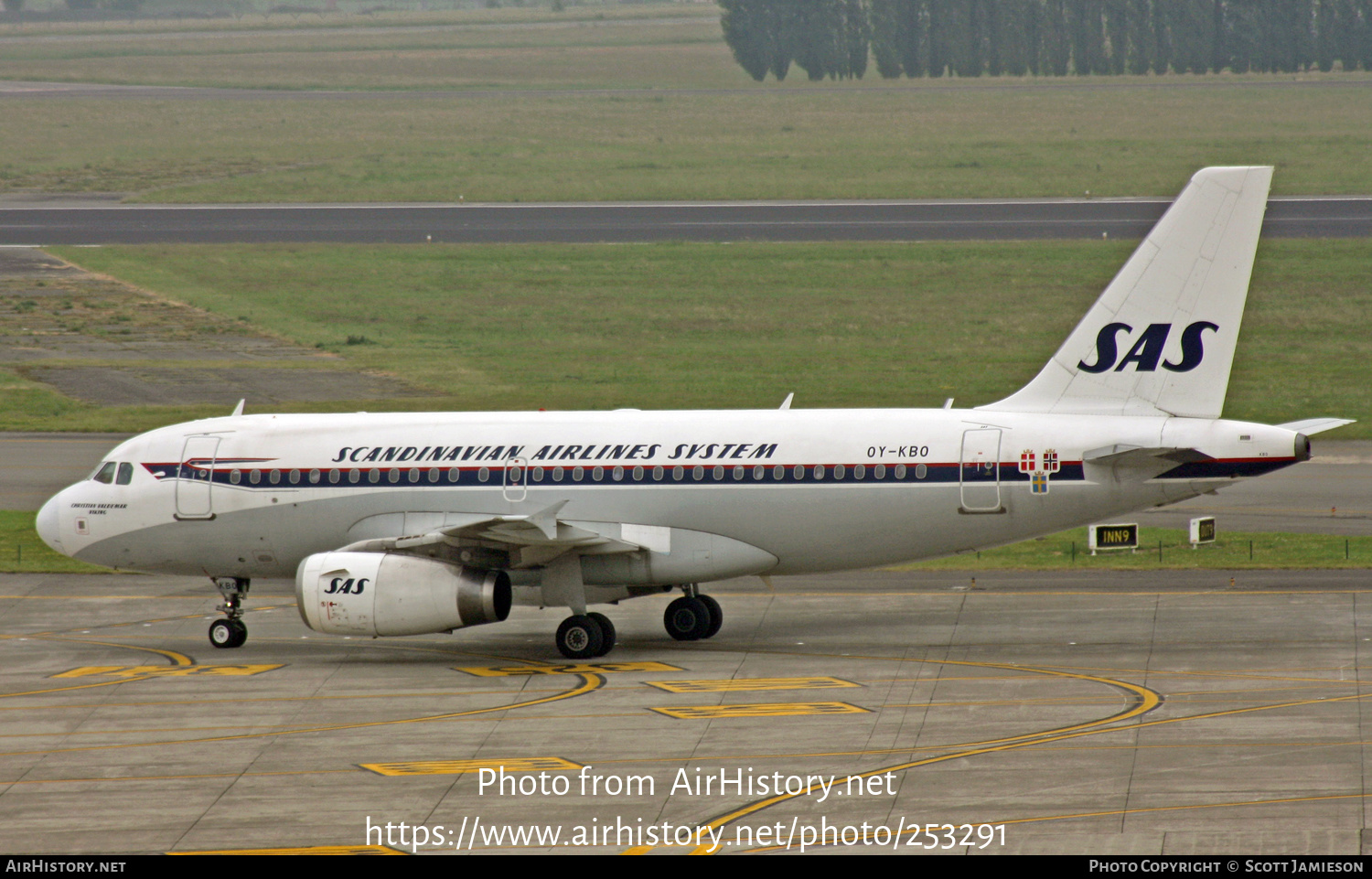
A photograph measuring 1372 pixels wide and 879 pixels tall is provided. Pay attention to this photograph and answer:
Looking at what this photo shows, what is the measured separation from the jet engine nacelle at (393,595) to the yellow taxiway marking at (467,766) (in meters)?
6.05

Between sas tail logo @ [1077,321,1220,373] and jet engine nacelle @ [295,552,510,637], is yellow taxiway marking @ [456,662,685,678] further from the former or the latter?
sas tail logo @ [1077,321,1220,373]

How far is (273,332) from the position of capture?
72750mm

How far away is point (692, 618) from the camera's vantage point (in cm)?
3381

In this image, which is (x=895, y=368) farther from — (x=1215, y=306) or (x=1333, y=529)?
(x=1215, y=306)

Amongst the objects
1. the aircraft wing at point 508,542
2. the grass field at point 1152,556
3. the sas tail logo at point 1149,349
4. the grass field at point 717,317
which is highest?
the sas tail logo at point 1149,349

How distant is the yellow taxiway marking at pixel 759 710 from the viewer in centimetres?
2781

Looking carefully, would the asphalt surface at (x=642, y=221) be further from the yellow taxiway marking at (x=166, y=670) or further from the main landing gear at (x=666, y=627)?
the yellow taxiway marking at (x=166, y=670)

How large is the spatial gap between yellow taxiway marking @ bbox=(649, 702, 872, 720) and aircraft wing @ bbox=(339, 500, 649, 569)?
4621 mm

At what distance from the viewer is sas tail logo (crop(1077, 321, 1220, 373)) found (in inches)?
1230

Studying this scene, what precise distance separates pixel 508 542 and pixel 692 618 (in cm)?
431

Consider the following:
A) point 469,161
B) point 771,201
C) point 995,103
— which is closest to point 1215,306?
point 771,201

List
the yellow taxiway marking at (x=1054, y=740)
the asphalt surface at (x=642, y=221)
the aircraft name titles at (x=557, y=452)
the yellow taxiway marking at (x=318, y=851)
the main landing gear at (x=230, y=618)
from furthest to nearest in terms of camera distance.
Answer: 1. the asphalt surface at (x=642, y=221)
2. the main landing gear at (x=230, y=618)
3. the aircraft name titles at (x=557, y=452)
4. the yellow taxiway marking at (x=1054, y=740)
5. the yellow taxiway marking at (x=318, y=851)

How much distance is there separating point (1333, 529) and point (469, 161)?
82.0 metres

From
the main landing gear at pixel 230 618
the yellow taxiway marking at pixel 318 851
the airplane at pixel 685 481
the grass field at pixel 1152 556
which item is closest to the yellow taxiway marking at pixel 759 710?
the airplane at pixel 685 481
